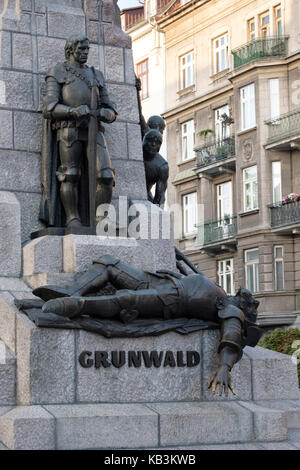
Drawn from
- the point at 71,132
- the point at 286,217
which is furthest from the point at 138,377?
the point at 286,217

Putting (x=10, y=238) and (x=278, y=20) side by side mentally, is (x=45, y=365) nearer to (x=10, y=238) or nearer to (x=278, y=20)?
(x=10, y=238)

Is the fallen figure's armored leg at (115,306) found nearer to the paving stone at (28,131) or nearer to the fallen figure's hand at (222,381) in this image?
the fallen figure's hand at (222,381)

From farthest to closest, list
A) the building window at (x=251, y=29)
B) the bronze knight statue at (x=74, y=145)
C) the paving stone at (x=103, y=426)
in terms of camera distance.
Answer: the building window at (x=251, y=29), the bronze knight statue at (x=74, y=145), the paving stone at (x=103, y=426)

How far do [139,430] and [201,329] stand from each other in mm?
1533

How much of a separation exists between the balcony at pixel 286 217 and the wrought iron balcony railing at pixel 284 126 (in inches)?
100

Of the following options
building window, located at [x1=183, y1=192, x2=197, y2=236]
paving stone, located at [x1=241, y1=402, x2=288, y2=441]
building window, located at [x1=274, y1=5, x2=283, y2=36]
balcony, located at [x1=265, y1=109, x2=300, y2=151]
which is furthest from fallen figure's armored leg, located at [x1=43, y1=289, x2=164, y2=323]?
building window, located at [x1=183, y1=192, x2=197, y2=236]

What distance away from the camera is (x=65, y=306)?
35.3 ft

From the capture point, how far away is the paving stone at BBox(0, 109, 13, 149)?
13.0m

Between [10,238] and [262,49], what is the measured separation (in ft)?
104

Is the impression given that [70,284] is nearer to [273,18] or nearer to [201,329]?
[201,329]

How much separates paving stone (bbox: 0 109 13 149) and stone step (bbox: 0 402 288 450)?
3.72 metres

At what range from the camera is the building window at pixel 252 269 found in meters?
42.1

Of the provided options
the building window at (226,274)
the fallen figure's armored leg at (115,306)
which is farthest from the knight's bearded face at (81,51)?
the building window at (226,274)

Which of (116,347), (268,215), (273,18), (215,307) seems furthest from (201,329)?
(273,18)
